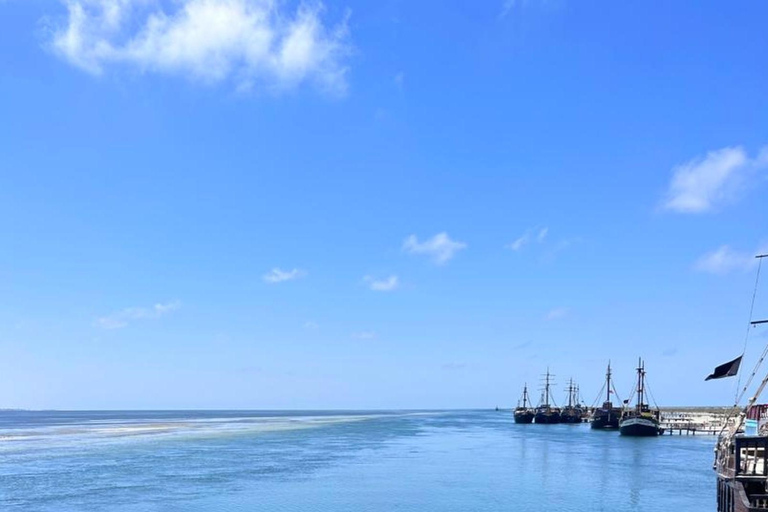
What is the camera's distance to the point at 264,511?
48.8m

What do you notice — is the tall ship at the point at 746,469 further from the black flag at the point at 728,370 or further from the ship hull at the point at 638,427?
the ship hull at the point at 638,427

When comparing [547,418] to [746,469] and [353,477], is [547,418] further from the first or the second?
[746,469]

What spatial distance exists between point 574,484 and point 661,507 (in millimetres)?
12967

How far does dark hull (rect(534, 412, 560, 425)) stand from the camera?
188625 millimetres

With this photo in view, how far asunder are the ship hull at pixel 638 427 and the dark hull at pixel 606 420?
77.8ft

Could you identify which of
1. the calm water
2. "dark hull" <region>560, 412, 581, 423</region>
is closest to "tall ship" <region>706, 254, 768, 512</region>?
the calm water

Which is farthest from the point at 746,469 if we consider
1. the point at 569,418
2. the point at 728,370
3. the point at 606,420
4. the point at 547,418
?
the point at 569,418

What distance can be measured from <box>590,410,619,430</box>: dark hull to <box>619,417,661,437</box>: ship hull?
77.8 ft

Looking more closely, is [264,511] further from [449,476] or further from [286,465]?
[286,465]

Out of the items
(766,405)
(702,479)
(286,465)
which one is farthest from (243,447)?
(766,405)

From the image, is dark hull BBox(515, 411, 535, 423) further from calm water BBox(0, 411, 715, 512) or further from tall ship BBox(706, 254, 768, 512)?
tall ship BBox(706, 254, 768, 512)

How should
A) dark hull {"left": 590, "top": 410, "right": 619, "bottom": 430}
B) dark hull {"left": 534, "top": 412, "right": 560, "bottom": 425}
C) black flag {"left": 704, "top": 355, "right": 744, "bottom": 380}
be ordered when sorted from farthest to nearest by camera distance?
1. dark hull {"left": 534, "top": 412, "right": 560, "bottom": 425}
2. dark hull {"left": 590, "top": 410, "right": 619, "bottom": 430}
3. black flag {"left": 704, "top": 355, "right": 744, "bottom": 380}

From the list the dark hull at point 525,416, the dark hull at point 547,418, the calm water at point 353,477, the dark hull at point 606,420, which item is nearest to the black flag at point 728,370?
the calm water at point 353,477

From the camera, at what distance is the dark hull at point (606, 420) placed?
15288 centimetres
